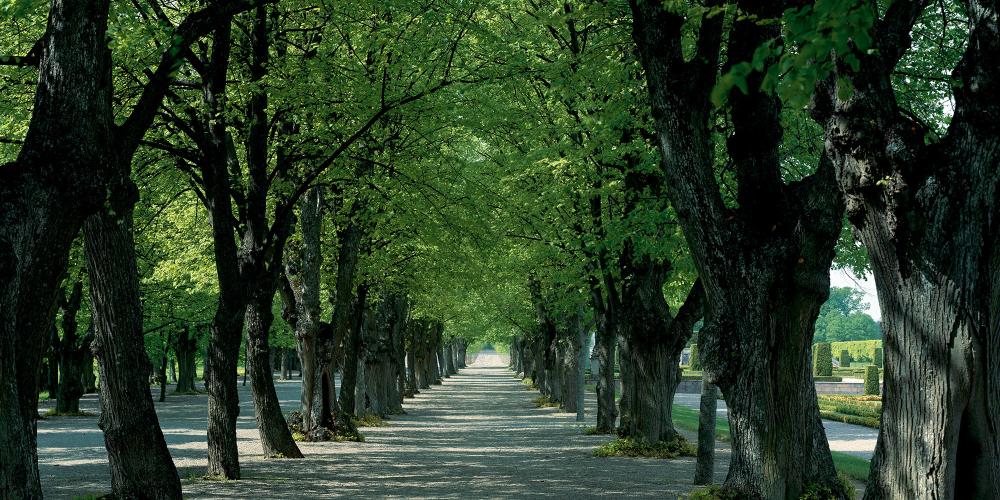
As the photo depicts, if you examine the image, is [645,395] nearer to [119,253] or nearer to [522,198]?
[522,198]

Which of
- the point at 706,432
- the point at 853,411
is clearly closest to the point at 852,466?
the point at 706,432

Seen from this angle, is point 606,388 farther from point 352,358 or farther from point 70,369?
point 70,369

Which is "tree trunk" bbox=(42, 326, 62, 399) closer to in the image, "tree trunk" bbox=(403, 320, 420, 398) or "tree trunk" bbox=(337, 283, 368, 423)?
"tree trunk" bbox=(337, 283, 368, 423)

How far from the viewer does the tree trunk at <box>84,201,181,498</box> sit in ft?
37.2

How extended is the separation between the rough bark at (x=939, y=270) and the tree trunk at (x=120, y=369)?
7762 mm

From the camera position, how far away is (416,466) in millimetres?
19672

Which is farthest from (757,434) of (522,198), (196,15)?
(522,198)

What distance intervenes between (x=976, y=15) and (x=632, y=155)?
11.3 m

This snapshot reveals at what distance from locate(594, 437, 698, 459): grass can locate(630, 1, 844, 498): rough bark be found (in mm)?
11751

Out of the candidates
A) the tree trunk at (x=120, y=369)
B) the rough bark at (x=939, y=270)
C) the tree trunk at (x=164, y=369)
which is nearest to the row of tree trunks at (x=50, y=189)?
the tree trunk at (x=120, y=369)

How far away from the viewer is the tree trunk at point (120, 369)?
447 inches

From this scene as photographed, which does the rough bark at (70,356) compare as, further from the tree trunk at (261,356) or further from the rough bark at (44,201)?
the rough bark at (44,201)

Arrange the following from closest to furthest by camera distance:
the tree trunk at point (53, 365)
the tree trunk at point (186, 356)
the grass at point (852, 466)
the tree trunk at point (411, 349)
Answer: the grass at point (852, 466) → the tree trunk at point (53, 365) → the tree trunk at point (411, 349) → the tree trunk at point (186, 356)

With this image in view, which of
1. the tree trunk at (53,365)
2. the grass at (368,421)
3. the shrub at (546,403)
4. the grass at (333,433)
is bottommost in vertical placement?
the shrub at (546,403)
